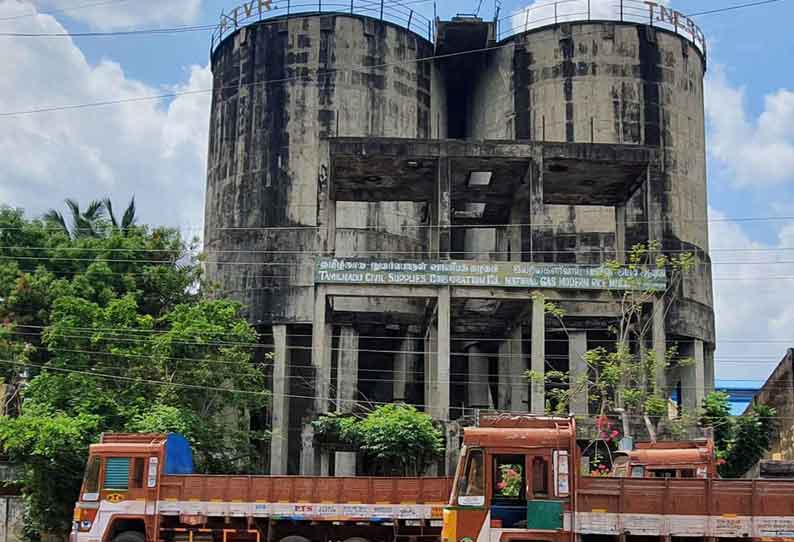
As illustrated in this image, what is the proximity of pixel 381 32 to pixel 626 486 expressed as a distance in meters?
39.7

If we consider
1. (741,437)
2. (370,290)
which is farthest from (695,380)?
(370,290)

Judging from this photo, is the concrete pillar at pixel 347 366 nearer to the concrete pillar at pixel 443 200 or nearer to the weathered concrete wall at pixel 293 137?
the weathered concrete wall at pixel 293 137

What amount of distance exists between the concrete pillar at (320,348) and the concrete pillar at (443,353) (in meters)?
4.73

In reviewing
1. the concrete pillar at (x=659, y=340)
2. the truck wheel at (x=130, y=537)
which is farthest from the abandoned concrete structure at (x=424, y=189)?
the truck wheel at (x=130, y=537)

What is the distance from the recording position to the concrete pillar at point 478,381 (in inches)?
2168

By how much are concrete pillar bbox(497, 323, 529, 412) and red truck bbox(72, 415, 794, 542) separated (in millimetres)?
24703

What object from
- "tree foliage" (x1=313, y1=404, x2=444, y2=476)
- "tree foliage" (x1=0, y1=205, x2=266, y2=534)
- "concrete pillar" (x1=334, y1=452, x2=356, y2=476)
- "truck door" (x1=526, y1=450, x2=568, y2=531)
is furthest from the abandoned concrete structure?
"truck door" (x1=526, y1=450, x2=568, y2=531)

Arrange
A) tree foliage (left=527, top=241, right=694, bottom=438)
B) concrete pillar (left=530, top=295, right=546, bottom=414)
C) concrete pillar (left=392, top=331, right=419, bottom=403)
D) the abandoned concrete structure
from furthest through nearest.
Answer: concrete pillar (left=392, top=331, right=419, bottom=403) < the abandoned concrete structure < concrete pillar (left=530, top=295, right=546, bottom=414) < tree foliage (left=527, top=241, right=694, bottom=438)

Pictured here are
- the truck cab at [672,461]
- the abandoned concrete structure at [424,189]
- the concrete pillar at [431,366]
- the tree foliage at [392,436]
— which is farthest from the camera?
the abandoned concrete structure at [424,189]

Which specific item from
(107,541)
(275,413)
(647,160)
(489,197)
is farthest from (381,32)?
(107,541)

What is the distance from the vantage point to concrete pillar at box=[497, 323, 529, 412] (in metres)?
48.2

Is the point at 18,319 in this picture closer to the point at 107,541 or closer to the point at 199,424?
the point at 199,424

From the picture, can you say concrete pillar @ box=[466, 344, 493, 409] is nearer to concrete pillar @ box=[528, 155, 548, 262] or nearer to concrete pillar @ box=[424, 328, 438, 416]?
concrete pillar @ box=[424, 328, 438, 416]

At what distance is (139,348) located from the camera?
121 ft
